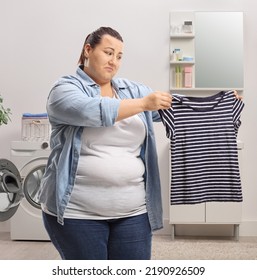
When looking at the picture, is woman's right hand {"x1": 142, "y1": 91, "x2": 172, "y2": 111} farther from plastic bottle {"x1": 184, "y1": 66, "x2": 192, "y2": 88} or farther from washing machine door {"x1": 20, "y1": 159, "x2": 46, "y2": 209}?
plastic bottle {"x1": 184, "y1": 66, "x2": 192, "y2": 88}

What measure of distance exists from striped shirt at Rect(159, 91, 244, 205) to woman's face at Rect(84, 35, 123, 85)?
1.71 ft

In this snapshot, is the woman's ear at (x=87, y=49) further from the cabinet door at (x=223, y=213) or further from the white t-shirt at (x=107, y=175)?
the cabinet door at (x=223, y=213)

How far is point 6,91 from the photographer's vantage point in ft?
15.4

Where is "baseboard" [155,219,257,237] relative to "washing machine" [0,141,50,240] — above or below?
below

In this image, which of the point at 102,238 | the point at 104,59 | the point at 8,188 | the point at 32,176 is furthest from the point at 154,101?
the point at 32,176

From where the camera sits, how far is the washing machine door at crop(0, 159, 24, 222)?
2.73 m

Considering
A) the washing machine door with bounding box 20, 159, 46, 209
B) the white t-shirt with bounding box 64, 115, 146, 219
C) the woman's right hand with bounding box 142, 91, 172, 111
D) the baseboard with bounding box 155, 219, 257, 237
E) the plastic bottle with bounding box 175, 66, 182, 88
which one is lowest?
the baseboard with bounding box 155, 219, 257, 237

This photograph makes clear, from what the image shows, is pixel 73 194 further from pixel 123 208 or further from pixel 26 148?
pixel 26 148

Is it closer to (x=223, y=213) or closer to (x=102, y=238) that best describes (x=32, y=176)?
(x=223, y=213)

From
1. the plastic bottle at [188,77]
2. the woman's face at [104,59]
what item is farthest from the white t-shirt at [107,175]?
the plastic bottle at [188,77]

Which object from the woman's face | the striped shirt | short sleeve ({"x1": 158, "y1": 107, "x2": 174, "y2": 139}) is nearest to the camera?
the woman's face

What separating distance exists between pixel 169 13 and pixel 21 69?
148 cm

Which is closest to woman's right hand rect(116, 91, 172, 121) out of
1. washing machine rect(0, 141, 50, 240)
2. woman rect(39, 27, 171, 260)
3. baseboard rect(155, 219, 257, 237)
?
woman rect(39, 27, 171, 260)
